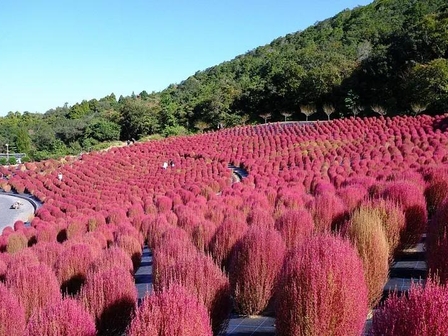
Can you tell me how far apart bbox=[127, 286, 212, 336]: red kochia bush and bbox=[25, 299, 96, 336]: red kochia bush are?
0.76 meters

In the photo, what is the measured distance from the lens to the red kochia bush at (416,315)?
2.80m

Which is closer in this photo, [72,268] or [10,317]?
[10,317]

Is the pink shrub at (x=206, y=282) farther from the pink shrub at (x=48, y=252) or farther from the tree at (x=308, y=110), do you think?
the tree at (x=308, y=110)

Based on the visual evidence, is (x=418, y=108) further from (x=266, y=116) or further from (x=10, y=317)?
(x=10, y=317)

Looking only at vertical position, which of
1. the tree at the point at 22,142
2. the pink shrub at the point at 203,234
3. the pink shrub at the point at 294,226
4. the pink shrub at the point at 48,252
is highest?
the tree at the point at 22,142

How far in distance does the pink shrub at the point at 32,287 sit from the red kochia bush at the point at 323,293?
10.4ft

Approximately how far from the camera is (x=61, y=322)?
4125 mm

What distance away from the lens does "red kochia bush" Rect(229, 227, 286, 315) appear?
6059mm

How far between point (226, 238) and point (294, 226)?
110cm

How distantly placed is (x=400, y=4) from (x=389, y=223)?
8612 cm

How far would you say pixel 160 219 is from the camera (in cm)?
1167

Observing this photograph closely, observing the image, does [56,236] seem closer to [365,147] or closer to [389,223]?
[389,223]

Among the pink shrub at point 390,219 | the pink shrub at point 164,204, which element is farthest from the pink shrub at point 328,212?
the pink shrub at point 164,204

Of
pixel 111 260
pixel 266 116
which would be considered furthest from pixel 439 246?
pixel 266 116
